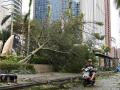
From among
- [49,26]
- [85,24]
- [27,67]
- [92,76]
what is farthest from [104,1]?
[92,76]

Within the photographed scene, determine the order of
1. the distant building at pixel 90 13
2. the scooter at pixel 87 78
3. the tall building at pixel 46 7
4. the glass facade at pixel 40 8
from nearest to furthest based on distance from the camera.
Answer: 1. the scooter at pixel 87 78
2. the distant building at pixel 90 13
3. the tall building at pixel 46 7
4. the glass facade at pixel 40 8

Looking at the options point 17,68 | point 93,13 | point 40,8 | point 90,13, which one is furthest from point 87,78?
point 93,13

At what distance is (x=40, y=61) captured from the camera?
40.9 meters

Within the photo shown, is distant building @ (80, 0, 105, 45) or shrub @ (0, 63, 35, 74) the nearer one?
shrub @ (0, 63, 35, 74)

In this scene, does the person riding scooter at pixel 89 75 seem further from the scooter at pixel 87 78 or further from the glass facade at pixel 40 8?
the glass facade at pixel 40 8

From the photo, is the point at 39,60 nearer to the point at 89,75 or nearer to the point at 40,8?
the point at 40,8

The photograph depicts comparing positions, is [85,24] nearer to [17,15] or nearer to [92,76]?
[17,15]

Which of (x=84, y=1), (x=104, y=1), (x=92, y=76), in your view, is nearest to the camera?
(x=92, y=76)

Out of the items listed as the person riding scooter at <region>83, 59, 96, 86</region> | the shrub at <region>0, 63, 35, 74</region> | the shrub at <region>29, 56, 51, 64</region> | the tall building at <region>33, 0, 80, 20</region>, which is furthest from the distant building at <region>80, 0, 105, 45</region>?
the person riding scooter at <region>83, 59, 96, 86</region>

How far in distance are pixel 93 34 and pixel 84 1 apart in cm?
587

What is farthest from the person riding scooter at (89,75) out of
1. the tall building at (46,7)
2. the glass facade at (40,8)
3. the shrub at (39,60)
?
the glass facade at (40,8)

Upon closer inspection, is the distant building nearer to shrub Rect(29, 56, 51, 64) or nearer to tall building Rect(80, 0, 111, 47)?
tall building Rect(80, 0, 111, 47)

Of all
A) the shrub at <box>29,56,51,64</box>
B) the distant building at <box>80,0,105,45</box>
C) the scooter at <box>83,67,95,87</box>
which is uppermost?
the distant building at <box>80,0,105,45</box>

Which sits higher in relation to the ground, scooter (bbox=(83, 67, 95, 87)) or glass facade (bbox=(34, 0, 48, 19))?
glass facade (bbox=(34, 0, 48, 19))
